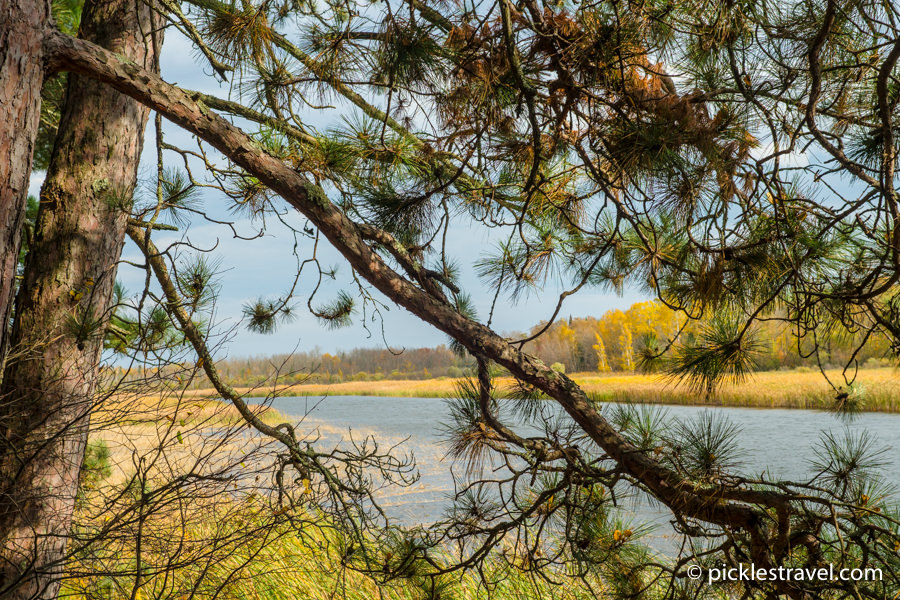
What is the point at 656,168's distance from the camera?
122cm

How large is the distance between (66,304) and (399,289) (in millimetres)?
862

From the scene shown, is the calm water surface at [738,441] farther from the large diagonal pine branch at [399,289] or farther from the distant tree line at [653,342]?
the large diagonal pine branch at [399,289]

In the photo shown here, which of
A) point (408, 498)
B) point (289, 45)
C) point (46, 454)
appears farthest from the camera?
point (408, 498)

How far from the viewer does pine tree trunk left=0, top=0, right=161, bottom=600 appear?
1429 mm

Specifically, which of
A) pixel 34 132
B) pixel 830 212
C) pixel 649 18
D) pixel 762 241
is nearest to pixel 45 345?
pixel 34 132

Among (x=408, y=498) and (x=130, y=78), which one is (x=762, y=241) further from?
(x=408, y=498)

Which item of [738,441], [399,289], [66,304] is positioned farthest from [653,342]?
[738,441]

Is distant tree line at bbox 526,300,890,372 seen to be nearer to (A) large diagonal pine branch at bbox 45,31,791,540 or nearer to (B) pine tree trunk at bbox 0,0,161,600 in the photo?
(A) large diagonal pine branch at bbox 45,31,791,540

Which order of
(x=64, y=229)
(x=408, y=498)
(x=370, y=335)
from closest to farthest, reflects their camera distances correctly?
(x=64, y=229) < (x=370, y=335) < (x=408, y=498)

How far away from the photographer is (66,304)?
5.02ft

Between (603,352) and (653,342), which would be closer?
(653,342)

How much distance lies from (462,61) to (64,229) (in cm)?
108

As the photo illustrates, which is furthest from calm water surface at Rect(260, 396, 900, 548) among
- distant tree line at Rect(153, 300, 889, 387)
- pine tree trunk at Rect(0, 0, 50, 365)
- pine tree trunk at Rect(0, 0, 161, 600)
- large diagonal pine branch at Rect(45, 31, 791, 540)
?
pine tree trunk at Rect(0, 0, 50, 365)

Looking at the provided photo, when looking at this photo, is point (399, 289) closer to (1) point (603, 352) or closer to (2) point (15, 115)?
(2) point (15, 115)
